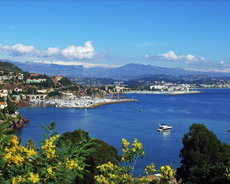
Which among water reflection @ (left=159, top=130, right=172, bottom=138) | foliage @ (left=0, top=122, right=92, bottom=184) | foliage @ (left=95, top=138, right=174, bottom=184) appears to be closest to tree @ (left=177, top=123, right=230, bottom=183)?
foliage @ (left=95, top=138, right=174, bottom=184)

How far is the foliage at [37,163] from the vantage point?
1.44 meters

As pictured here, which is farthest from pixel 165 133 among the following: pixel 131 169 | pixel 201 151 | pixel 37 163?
pixel 37 163

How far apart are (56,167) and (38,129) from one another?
13914mm

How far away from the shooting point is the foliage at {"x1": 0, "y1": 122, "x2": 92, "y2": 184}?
1440 millimetres

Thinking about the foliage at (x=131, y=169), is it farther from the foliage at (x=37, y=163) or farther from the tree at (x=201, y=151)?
the tree at (x=201, y=151)

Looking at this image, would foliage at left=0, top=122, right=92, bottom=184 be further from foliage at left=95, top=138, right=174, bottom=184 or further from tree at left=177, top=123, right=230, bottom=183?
tree at left=177, top=123, right=230, bottom=183

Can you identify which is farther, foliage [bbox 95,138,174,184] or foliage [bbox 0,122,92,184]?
foliage [bbox 95,138,174,184]

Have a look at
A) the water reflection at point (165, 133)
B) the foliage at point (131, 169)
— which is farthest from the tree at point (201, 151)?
the water reflection at point (165, 133)

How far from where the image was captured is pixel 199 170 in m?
3.88

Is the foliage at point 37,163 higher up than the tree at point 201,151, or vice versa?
the foliage at point 37,163

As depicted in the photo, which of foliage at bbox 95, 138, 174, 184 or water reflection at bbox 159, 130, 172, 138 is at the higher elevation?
foliage at bbox 95, 138, 174, 184

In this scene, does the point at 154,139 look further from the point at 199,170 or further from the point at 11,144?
the point at 11,144

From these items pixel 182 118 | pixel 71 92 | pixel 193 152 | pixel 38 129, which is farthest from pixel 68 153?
pixel 71 92

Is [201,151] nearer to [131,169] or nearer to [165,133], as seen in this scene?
[131,169]
